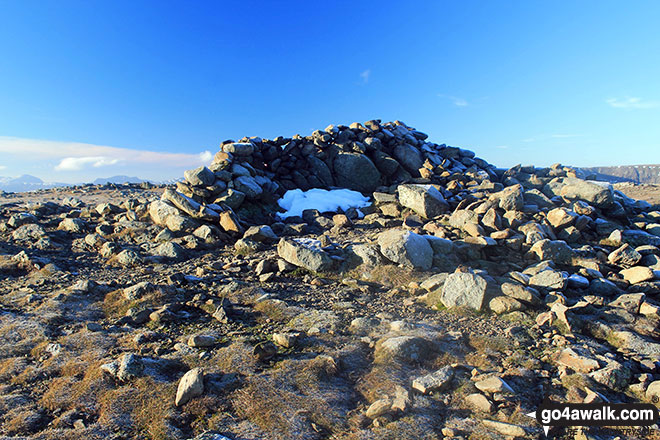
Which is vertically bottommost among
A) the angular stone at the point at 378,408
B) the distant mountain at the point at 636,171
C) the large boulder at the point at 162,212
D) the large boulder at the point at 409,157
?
the angular stone at the point at 378,408

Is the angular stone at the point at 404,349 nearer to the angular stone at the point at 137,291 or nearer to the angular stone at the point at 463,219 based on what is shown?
the angular stone at the point at 137,291

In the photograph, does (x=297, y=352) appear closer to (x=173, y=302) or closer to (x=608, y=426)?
(x=173, y=302)

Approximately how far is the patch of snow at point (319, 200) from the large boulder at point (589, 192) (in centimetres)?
872

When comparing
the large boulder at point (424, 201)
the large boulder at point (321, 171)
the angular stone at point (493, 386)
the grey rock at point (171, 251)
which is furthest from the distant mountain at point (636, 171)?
the angular stone at point (493, 386)

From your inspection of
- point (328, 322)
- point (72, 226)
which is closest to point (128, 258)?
point (72, 226)

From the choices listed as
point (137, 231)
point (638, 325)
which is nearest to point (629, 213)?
point (638, 325)

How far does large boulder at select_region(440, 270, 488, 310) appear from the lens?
7.27m

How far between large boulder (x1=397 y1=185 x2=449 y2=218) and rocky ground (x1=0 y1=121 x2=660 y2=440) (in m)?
0.06

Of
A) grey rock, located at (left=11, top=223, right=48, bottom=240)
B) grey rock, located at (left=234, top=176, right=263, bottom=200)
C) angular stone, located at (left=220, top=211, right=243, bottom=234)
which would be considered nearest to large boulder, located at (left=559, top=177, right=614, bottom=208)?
grey rock, located at (left=234, top=176, right=263, bottom=200)

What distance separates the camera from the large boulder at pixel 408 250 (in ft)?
30.9

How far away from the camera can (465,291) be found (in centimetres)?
739

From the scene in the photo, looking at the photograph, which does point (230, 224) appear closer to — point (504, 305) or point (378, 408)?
point (504, 305)

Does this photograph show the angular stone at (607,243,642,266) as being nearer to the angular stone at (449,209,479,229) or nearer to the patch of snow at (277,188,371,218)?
the angular stone at (449,209,479,229)

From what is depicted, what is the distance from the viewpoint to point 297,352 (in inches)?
227
